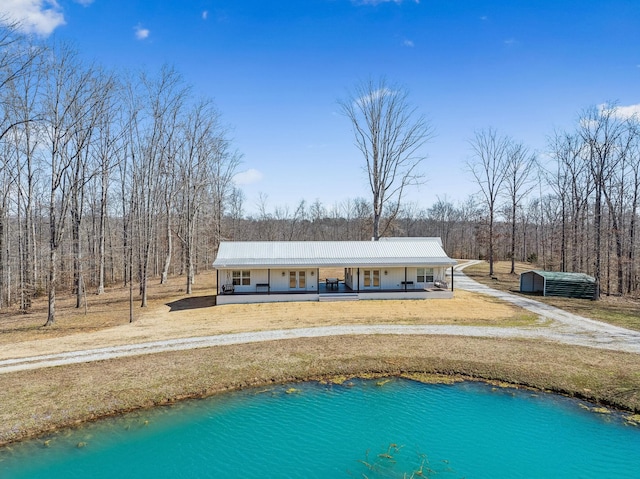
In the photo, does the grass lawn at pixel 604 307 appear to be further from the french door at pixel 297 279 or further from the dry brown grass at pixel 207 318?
Answer: the french door at pixel 297 279

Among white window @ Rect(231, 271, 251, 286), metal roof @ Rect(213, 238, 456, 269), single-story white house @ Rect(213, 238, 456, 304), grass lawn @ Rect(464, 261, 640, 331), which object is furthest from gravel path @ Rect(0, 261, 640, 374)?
white window @ Rect(231, 271, 251, 286)

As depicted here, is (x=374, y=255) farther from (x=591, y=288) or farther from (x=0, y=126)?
(x=0, y=126)

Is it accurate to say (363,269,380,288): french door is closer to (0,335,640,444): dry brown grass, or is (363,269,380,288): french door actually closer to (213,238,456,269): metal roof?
(213,238,456,269): metal roof

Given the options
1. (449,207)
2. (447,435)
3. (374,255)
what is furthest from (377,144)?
(449,207)

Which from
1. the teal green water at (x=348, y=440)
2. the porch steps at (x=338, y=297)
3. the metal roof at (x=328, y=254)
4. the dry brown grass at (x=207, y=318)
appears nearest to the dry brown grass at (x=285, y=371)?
the teal green water at (x=348, y=440)

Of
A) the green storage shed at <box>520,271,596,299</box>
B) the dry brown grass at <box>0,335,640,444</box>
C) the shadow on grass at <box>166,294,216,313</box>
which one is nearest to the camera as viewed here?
the dry brown grass at <box>0,335,640,444</box>
